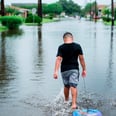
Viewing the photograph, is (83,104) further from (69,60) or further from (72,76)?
(69,60)

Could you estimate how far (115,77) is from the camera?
42.1 ft

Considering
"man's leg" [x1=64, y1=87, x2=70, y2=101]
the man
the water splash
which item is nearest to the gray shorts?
the man

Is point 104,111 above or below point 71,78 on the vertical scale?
below

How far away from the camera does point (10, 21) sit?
151ft

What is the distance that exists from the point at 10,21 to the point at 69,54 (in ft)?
125

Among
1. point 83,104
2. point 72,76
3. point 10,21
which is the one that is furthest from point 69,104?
point 10,21

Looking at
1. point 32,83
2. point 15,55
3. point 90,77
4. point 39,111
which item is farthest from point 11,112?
point 15,55

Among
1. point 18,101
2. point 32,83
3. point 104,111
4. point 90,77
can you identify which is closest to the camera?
point 104,111

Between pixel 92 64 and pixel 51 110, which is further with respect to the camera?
pixel 92 64

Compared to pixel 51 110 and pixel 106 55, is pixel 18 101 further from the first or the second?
pixel 106 55

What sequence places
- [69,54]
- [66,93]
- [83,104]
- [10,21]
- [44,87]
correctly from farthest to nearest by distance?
[10,21] < [44,87] < [83,104] < [66,93] < [69,54]

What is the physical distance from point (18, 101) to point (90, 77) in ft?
12.0

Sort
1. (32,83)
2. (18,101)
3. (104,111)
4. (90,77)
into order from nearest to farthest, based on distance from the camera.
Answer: (104,111) → (18,101) → (32,83) → (90,77)

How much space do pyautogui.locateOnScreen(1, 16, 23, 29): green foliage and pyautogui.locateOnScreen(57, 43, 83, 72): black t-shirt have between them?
37.6 m
